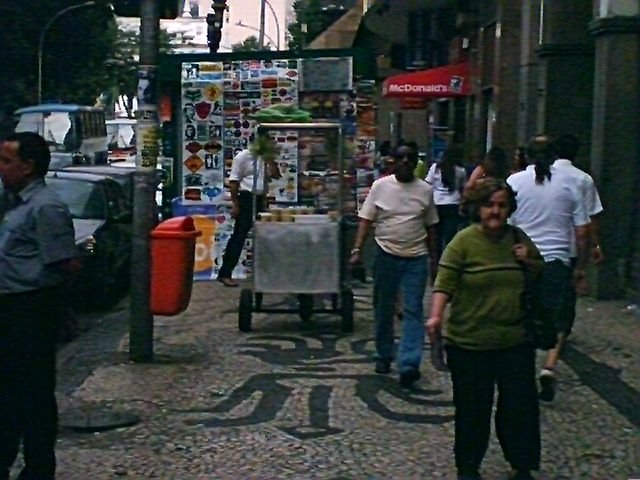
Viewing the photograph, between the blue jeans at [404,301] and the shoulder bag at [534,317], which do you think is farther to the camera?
the blue jeans at [404,301]

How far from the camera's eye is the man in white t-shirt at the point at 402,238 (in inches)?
363

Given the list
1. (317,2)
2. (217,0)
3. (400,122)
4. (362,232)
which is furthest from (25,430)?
(317,2)

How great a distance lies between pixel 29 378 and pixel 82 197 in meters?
8.73

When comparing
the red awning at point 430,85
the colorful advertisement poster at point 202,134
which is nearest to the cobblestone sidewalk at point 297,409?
the colorful advertisement poster at point 202,134

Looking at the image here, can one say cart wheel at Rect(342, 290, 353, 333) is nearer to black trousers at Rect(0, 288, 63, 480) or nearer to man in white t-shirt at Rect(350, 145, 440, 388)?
man in white t-shirt at Rect(350, 145, 440, 388)

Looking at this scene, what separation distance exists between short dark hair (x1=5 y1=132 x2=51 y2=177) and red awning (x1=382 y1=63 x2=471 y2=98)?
18.0m

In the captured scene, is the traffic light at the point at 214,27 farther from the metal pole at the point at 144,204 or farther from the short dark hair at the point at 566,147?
the short dark hair at the point at 566,147

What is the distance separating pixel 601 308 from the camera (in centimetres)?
1320

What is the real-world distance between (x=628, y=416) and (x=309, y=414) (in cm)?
211

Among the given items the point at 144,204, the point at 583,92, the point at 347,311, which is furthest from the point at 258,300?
the point at 583,92

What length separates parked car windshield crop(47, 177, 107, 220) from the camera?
47.0ft

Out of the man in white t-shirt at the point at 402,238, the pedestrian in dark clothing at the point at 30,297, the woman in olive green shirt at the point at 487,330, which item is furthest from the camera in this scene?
the man in white t-shirt at the point at 402,238

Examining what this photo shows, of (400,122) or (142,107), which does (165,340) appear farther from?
(400,122)

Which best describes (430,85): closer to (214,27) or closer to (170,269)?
(214,27)
